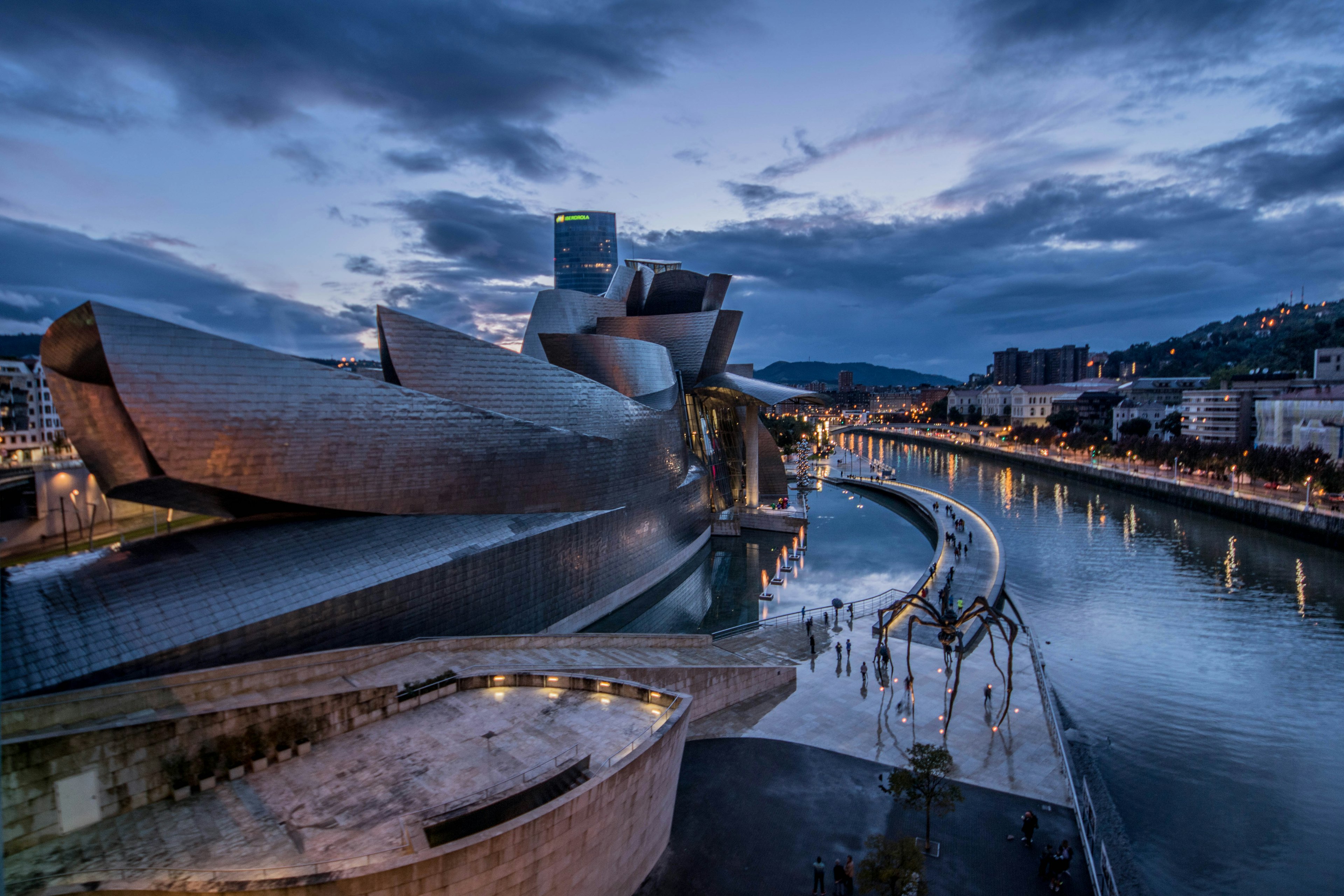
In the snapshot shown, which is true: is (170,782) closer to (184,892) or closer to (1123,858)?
(184,892)

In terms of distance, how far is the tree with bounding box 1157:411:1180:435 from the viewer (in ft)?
250

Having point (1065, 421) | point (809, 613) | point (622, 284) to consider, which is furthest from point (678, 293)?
point (1065, 421)

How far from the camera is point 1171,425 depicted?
252 ft

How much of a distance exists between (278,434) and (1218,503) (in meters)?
53.6

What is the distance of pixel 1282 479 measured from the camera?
44125 mm

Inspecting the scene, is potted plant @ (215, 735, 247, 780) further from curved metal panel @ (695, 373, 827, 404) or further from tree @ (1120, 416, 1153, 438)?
tree @ (1120, 416, 1153, 438)

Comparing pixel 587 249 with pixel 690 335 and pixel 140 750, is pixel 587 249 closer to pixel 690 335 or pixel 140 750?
pixel 690 335

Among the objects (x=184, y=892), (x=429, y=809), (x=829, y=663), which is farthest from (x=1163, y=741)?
(x=184, y=892)

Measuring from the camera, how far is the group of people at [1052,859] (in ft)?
32.3

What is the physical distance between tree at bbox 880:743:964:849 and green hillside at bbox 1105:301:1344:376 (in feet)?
311

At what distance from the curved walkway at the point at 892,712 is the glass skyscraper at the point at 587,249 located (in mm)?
120213

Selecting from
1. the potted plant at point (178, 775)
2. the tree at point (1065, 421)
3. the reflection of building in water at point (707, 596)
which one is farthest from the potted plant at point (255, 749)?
the tree at point (1065, 421)

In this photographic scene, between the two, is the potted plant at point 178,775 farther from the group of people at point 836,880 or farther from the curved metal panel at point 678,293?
the curved metal panel at point 678,293

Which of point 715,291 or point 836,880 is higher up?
point 715,291
